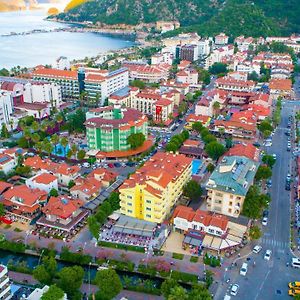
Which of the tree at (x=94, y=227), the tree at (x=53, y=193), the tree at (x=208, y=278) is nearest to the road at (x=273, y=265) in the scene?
the tree at (x=208, y=278)

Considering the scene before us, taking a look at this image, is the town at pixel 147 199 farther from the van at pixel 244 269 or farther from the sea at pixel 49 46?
the sea at pixel 49 46

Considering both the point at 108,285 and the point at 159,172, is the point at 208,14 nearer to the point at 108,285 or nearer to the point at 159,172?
the point at 159,172

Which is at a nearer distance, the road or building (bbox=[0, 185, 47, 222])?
the road

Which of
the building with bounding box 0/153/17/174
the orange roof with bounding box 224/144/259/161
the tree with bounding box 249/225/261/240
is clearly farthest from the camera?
the building with bounding box 0/153/17/174

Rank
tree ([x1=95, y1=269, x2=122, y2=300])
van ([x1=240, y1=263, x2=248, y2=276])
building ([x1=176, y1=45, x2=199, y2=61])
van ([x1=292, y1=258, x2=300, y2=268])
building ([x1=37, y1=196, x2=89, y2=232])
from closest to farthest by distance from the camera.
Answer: tree ([x1=95, y1=269, x2=122, y2=300])
van ([x1=240, y1=263, x2=248, y2=276])
van ([x1=292, y1=258, x2=300, y2=268])
building ([x1=37, y1=196, x2=89, y2=232])
building ([x1=176, y1=45, x2=199, y2=61])

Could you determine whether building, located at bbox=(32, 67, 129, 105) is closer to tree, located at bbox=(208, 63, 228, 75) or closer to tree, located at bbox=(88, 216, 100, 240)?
tree, located at bbox=(208, 63, 228, 75)

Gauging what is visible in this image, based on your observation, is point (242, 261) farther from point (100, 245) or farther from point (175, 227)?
point (100, 245)

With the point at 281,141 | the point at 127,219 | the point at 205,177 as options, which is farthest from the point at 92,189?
the point at 281,141

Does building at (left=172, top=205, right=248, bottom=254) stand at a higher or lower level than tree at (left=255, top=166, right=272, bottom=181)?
lower

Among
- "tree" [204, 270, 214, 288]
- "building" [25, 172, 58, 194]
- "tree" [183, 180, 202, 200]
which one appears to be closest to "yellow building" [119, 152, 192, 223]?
"tree" [183, 180, 202, 200]
